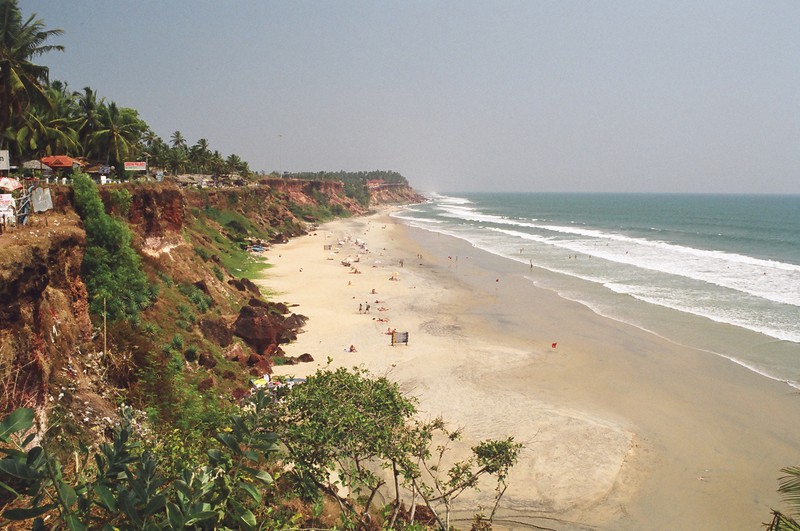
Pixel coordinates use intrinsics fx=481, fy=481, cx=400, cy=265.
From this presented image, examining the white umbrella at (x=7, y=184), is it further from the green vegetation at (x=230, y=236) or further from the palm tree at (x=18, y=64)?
the green vegetation at (x=230, y=236)

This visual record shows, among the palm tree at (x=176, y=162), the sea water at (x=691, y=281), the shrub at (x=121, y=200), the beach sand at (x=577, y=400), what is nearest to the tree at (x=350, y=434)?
the beach sand at (x=577, y=400)

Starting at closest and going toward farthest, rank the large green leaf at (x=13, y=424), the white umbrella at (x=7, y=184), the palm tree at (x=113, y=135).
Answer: the large green leaf at (x=13, y=424), the white umbrella at (x=7, y=184), the palm tree at (x=113, y=135)

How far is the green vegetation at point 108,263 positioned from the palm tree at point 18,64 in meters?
4.89

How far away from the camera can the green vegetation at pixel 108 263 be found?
59.2ft

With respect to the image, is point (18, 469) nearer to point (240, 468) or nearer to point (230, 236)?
point (240, 468)

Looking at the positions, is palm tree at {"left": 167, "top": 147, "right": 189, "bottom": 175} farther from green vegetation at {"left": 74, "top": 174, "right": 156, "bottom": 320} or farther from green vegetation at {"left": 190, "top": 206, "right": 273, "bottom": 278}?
green vegetation at {"left": 74, "top": 174, "right": 156, "bottom": 320}

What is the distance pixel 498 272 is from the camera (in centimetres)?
5128

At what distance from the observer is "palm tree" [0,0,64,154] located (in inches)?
790

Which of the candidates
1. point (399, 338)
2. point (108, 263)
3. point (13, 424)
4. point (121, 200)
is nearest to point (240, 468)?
point (13, 424)

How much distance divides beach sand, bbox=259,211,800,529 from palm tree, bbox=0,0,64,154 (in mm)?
16470

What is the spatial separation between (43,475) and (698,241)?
87.3 metres

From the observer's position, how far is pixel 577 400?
21.8 m

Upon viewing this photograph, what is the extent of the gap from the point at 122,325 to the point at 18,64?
1274 centimetres

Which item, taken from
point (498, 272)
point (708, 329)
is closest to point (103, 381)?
point (708, 329)
